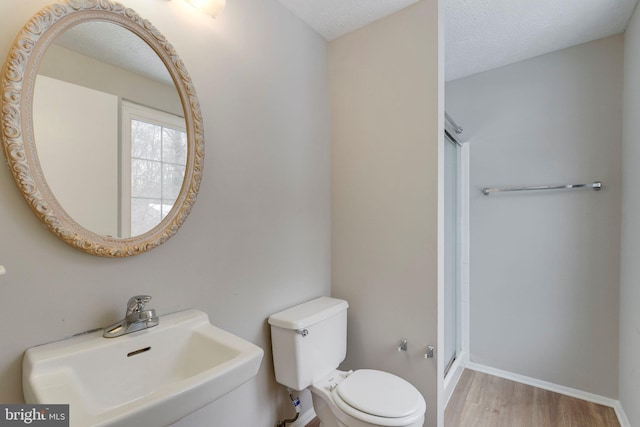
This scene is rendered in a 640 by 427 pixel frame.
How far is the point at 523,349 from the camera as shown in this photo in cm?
225

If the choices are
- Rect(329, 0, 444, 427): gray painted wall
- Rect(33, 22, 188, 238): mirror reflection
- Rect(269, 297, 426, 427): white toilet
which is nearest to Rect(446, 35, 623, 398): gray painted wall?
Rect(329, 0, 444, 427): gray painted wall

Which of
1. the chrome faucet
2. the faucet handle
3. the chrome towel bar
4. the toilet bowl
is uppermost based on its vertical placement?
the chrome towel bar

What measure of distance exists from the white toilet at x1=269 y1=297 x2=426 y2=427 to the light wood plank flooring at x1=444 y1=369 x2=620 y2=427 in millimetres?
769

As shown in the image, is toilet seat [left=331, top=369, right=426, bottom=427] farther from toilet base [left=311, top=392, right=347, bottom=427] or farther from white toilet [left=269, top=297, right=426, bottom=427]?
toilet base [left=311, top=392, right=347, bottom=427]

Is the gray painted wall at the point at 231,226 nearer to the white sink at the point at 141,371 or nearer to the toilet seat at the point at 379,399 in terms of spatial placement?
the white sink at the point at 141,371

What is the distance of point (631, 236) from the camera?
1.71m

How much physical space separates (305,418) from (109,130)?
174 cm

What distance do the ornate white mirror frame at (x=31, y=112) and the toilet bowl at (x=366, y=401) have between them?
3.40 ft

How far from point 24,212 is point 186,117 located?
60cm

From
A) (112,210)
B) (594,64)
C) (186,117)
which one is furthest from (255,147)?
(594,64)

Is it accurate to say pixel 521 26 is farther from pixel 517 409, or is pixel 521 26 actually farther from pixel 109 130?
pixel 517 409

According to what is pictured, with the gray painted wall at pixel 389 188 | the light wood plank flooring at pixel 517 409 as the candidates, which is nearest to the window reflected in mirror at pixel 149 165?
the gray painted wall at pixel 389 188

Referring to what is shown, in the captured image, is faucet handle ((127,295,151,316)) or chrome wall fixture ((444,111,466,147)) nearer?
faucet handle ((127,295,151,316))

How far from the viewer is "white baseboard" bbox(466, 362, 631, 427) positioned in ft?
6.12
